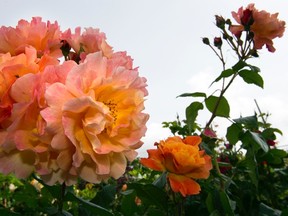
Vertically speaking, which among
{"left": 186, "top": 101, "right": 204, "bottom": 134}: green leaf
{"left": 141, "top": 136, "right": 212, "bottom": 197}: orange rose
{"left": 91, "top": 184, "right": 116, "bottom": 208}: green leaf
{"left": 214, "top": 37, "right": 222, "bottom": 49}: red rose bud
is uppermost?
{"left": 214, "top": 37, "right": 222, "bottom": 49}: red rose bud

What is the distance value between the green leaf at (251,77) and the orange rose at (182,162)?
0.47 metres

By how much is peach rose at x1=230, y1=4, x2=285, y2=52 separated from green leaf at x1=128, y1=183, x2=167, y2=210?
0.93m

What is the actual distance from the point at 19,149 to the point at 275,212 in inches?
47.6

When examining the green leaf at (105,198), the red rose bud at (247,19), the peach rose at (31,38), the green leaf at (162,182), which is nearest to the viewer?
the peach rose at (31,38)

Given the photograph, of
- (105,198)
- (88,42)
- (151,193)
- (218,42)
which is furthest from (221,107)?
(88,42)

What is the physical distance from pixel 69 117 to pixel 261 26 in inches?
54.2

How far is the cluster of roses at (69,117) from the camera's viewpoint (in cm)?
68

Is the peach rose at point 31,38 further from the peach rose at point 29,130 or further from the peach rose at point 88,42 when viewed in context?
the peach rose at point 29,130

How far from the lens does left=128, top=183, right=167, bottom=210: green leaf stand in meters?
1.18

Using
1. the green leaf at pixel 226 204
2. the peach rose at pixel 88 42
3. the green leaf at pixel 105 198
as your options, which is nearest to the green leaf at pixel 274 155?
the green leaf at pixel 226 204

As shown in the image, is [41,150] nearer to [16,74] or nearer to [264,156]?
[16,74]

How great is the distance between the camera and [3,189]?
3.22 m

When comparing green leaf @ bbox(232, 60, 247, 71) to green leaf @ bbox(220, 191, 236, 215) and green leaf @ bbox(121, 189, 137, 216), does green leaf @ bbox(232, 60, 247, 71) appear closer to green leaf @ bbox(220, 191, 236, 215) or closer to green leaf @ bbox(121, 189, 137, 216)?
green leaf @ bbox(220, 191, 236, 215)

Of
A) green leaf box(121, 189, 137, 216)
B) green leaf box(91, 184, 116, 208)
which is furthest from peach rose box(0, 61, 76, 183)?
green leaf box(121, 189, 137, 216)
